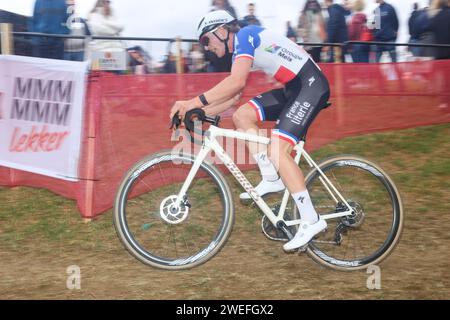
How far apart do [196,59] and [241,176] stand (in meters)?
4.78

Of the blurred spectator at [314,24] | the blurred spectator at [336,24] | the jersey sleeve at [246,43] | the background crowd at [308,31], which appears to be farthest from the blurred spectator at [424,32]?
the jersey sleeve at [246,43]

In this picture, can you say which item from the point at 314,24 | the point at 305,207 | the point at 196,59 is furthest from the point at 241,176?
the point at 314,24

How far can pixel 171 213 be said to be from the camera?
4.60 metres

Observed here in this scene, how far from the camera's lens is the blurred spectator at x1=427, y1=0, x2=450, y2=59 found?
9.35 metres

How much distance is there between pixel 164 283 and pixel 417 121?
5.99 meters

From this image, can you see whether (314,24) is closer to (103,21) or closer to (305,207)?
(103,21)

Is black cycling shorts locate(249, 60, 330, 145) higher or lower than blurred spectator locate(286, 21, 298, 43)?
lower

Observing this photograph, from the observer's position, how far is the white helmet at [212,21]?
15.1 feet

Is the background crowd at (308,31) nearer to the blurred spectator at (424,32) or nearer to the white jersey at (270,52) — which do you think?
the blurred spectator at (424,32)

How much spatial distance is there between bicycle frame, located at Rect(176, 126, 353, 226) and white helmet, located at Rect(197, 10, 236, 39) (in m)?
0.75

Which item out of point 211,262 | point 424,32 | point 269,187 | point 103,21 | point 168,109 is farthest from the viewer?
point 424,32

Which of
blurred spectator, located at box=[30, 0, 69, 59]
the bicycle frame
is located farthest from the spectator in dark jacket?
the bicycle frame

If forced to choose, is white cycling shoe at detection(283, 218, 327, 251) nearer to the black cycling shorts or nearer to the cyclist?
the cyclist
